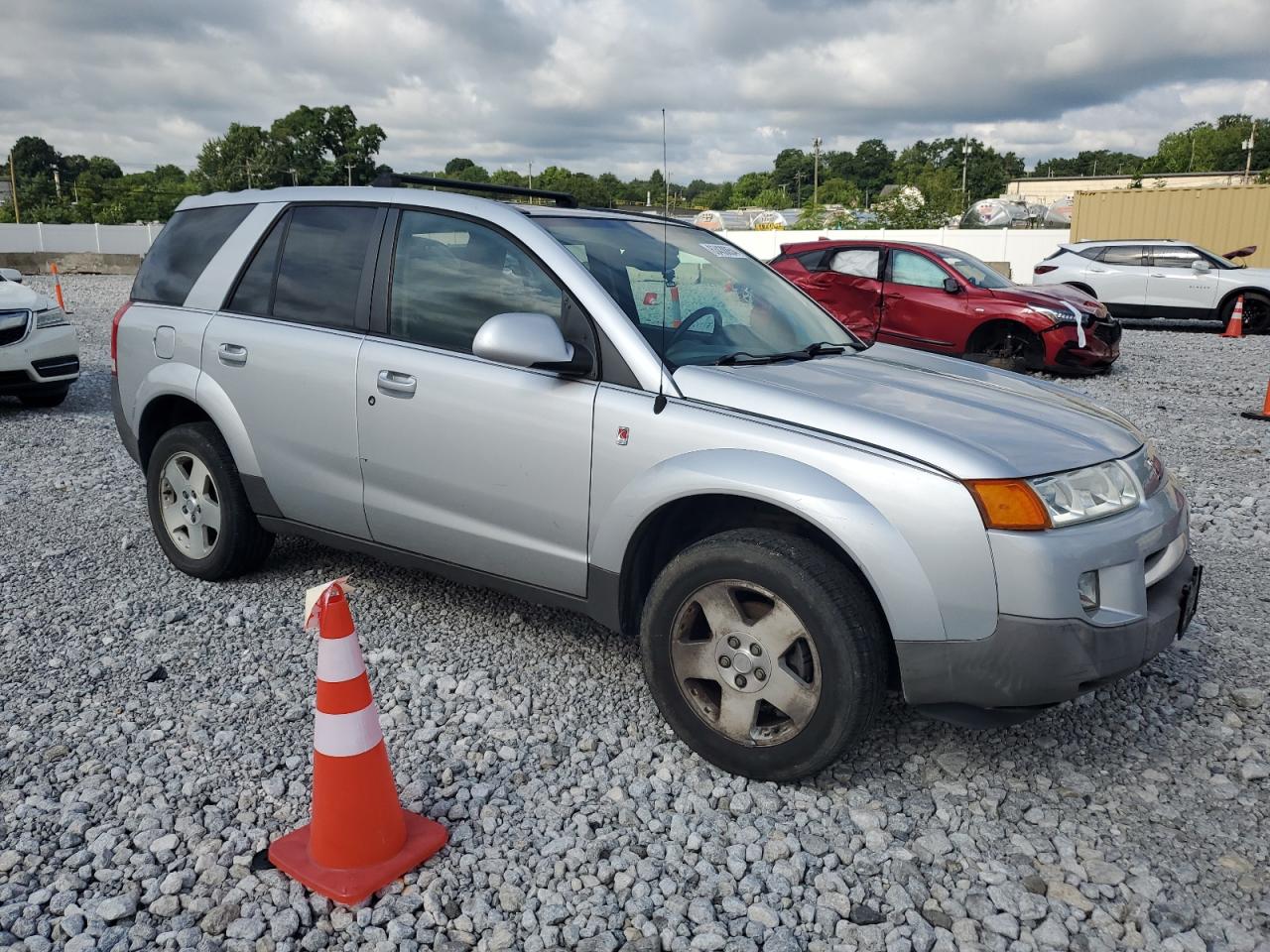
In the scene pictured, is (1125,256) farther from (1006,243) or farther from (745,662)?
(745,662)

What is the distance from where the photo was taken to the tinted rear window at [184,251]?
4691 mm

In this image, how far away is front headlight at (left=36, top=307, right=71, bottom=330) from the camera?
366 inches

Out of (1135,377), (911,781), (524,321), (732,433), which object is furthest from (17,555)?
(1135,377)

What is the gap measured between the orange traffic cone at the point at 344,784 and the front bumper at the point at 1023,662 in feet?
4.85

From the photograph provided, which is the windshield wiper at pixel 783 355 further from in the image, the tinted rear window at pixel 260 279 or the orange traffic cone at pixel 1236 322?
the orange traffic cone at pixel 1236 322

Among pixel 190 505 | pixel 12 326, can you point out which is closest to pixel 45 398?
pixel 12 326

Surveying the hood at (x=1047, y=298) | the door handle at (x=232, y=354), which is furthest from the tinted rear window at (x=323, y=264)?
the hood at (x=1047, y=298)

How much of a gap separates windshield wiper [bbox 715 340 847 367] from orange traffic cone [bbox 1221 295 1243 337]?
14.4 m

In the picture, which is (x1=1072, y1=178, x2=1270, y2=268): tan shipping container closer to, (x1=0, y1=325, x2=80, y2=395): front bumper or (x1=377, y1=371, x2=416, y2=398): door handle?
(x1=0, y1=325, x2=80, y2=395): front bumper

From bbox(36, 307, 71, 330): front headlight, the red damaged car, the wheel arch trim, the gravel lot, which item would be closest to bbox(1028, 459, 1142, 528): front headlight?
the gravel lot

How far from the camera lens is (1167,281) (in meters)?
16.7

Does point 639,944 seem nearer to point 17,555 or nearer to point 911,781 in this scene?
point 911,781

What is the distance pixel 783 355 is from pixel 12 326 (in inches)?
324

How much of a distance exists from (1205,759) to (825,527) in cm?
164
